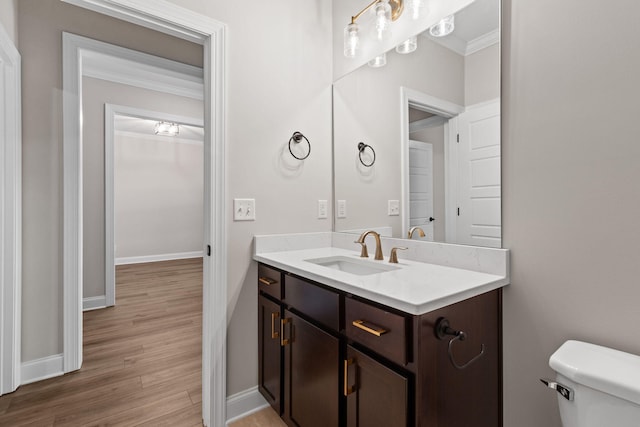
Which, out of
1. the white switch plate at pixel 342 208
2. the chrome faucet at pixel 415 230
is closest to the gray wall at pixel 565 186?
the chrome faucet at pixel 415 230

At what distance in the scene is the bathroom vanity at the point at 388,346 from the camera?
0.92m

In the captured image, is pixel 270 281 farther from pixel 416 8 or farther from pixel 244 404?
pixel 416 8

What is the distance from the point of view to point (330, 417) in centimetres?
121

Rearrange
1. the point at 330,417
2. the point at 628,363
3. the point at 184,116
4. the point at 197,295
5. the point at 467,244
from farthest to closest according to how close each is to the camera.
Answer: the point at 184,116
the point at 197,295
the point at 467,244
the point at 330,417
the point at 628,363

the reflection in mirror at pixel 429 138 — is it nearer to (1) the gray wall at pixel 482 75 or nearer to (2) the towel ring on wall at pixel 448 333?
(1) the gray wall at pixel 482 75

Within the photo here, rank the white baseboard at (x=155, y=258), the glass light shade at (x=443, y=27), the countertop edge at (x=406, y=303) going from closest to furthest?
the countertop edge at (x=406, y=303)
the glass light shade at (x=443, y=27)
the white baseboard at (x=155, y=258)

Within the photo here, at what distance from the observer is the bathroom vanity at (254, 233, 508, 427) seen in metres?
0.92

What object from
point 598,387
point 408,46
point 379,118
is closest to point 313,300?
point 598,387

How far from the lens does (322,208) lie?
2.03m

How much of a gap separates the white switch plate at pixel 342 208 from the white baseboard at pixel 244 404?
113 cm

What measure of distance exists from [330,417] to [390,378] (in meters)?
0.42

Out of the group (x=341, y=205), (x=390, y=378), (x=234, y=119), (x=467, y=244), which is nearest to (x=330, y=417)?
(x=390, y=378)

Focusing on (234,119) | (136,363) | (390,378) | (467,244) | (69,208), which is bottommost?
(136,363)

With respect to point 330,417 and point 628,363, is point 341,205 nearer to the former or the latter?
point 330,417
